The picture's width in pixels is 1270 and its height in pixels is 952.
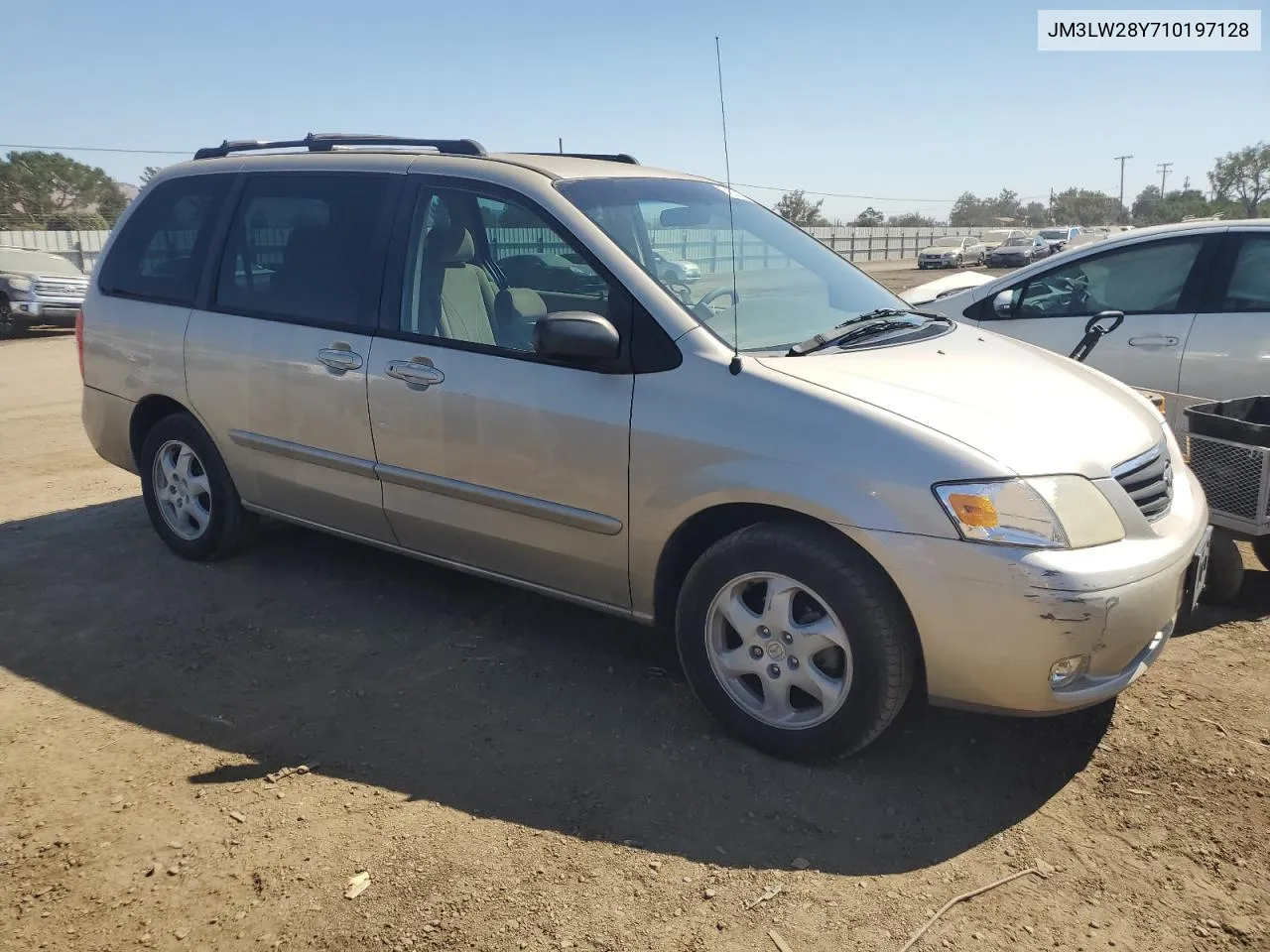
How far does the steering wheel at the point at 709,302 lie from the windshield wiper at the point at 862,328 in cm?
30

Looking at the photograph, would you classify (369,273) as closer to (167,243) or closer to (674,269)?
(674,269)

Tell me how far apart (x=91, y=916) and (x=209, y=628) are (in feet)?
6.17

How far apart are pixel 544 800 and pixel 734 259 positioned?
205 cm

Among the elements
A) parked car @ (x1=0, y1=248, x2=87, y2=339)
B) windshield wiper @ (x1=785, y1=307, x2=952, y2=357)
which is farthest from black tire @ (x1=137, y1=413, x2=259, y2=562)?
parked car @ (x1=0, y1=248, x2=87, y2=339)

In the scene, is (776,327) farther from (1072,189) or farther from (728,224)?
(1072,189)

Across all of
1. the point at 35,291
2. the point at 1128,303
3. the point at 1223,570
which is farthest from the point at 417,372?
the point at 35,291

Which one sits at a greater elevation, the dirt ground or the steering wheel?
the steering wheel

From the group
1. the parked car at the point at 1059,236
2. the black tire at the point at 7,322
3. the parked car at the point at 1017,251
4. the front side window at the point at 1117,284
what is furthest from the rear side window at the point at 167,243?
the parked car at the point at 1059,236

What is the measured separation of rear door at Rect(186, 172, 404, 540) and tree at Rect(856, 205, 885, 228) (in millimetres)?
68715

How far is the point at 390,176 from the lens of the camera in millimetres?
4184

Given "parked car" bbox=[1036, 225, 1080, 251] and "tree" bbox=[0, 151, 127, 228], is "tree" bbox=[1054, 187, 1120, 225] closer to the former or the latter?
"parked car" bbox=[1036, 225, 1080, 251]

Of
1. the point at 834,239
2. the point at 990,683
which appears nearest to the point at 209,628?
the point at 990,683

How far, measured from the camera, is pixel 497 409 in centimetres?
369

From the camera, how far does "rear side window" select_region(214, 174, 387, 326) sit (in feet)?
13.8
